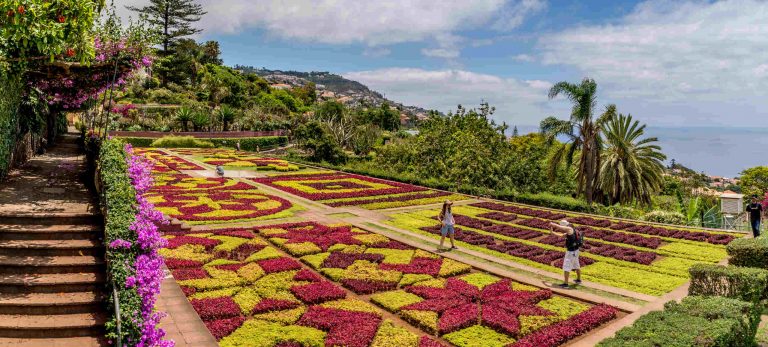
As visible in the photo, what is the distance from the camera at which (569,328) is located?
9477 millimetres

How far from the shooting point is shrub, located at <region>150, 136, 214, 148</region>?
174 feet

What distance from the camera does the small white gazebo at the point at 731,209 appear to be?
23.0 m

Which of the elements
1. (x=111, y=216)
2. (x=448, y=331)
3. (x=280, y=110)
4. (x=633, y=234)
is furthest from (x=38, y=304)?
(x=280, y=110)

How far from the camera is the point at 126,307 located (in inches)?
251

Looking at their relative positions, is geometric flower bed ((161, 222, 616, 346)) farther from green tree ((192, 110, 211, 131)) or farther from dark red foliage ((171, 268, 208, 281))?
green tree ((192, 110, 211, 131))

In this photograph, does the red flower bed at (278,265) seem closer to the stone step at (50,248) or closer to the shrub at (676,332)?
the stone step at (50,248)

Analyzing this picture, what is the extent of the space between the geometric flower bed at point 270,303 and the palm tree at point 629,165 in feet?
76.3

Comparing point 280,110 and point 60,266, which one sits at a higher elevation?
point 280,110

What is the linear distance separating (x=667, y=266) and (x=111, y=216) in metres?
14.8

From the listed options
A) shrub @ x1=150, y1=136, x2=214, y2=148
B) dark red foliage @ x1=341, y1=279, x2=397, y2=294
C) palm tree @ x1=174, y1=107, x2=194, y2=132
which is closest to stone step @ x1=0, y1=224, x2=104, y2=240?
dark red foliage @ x1=341, y1=279, x2=397, y2=294

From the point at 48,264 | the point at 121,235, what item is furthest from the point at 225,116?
the point at 121,235

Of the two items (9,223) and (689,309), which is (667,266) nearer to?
(689,309)

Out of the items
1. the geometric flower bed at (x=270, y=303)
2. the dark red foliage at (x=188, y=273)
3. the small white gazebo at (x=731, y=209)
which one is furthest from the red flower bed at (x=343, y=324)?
the small white gazebo at (x=731, y=209)

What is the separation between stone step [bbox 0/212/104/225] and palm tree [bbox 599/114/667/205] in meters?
28.1
